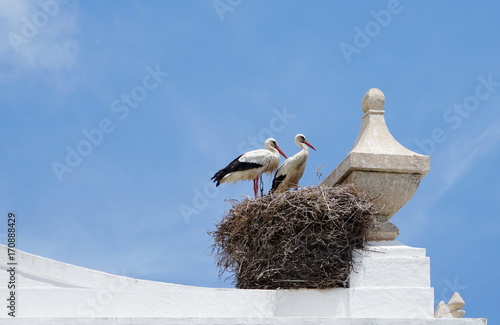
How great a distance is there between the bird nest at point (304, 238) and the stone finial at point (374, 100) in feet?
3.16

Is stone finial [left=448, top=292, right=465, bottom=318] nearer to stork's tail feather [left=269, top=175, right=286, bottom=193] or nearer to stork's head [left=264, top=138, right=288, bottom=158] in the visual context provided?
stork's tail feather [left=269, top=175, right=286, bottom=193]

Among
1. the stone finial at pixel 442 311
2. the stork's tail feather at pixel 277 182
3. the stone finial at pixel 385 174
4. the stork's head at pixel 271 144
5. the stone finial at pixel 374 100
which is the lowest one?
the stone finial at pixel 442 311

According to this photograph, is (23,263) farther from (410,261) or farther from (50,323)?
(410,261)

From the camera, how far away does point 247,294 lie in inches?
298

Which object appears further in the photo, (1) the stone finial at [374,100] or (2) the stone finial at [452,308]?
(1) the stone finial at [374,100]

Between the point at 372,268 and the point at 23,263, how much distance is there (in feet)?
9.59

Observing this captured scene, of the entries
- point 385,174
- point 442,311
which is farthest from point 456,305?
point 385,174

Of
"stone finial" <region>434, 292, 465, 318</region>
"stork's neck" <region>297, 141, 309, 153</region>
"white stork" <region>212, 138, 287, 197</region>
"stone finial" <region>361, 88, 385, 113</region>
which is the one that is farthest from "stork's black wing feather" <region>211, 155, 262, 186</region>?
"stone finial" <region>434, 292, 465, 318</region>

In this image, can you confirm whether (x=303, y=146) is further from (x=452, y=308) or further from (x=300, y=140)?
(x=452, y=308)

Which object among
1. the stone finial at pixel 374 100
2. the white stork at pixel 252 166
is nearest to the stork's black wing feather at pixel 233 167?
the white stork at pixel 252 166

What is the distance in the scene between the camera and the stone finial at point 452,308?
303 inches

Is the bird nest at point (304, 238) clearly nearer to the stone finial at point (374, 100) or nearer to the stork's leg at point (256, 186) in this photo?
the stone finial at point (374, 100)

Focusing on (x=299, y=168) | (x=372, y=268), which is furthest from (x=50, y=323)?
(x=299, y=168)

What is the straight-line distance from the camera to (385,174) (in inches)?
328
